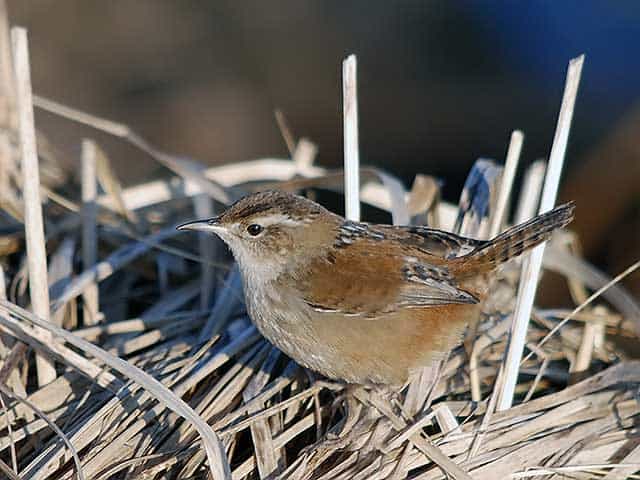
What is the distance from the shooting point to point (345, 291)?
3.11 metres

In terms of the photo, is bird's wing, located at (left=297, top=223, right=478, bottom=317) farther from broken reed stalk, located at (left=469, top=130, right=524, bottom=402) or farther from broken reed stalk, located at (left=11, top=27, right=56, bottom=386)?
broken reed stalk, located at (left=11, top=27, right=56, bottom=386)

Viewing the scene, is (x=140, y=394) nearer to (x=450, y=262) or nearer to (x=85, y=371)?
(x=85, y=371)

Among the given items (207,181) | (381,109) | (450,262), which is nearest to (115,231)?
(207,181)

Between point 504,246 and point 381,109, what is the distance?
16.3 feet

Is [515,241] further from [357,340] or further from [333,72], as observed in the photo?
[333,72]

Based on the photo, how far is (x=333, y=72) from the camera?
8102 mm

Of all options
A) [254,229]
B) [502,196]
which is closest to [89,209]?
[254,229]

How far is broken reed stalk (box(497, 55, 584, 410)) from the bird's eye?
925mm

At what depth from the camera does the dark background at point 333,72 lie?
7.64 m

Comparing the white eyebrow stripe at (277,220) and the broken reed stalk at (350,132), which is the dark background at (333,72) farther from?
the white eyebrow stripe at (277,220)

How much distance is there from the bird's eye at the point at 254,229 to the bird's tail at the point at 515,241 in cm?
71

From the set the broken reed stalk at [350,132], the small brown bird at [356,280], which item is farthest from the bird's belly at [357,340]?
the broken reed stalk at [350,132]

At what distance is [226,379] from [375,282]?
60 cm

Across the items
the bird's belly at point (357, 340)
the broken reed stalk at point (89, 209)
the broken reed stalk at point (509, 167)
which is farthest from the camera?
the broken reed stalk at point (89, 209)
